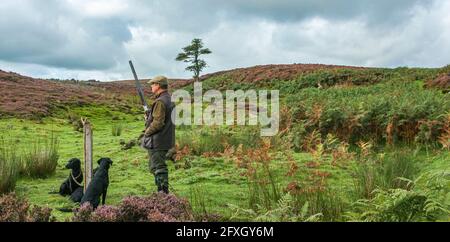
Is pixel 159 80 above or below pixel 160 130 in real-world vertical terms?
above

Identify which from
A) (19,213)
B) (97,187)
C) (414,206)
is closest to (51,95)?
(97,187)

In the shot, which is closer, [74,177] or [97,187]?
[97,187]

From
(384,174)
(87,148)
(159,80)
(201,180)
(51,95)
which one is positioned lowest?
(201,180)

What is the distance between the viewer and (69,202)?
8.86 m

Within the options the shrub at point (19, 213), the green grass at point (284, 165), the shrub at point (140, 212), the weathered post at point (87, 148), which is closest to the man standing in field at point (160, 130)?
the green grass at point (284, 165)

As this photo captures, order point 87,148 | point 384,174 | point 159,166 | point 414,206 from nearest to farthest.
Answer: point 414,206
point 384,174
point 87,148
point 159,166

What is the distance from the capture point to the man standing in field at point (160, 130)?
8.65 metres

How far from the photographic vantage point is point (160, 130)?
8.72 metres

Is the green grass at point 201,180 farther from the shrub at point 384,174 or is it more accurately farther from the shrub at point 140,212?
the shrub at point 140,212

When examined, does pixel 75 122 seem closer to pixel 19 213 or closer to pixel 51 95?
pixel 51 95

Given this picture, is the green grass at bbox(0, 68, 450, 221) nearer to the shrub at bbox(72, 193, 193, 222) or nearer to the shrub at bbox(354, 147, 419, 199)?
the shrub at bbox(354, 147, 419, 199)

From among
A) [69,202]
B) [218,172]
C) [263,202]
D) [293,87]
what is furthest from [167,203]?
[293,87]

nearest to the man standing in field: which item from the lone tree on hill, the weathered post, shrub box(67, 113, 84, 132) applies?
the weathered post
